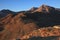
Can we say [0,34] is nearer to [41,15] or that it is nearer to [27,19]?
[27,19]

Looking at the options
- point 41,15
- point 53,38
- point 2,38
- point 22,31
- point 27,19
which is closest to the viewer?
point 53,38

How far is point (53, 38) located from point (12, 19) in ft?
115

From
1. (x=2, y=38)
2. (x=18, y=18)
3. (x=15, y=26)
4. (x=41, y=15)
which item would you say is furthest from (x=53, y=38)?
(x=41, y=15)

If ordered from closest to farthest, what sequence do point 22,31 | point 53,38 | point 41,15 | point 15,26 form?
point 53,38, point 22,31, point 15,26, point 41,15

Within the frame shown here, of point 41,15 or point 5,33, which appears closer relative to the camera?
point 5,33

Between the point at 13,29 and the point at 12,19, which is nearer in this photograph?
the point at 13,29

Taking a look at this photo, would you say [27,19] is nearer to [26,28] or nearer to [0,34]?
[26,28]

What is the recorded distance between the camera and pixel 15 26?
5441 centimetres

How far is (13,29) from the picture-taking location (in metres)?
52.2

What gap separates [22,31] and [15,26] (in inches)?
214

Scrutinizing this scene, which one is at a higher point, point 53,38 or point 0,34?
point 53,38

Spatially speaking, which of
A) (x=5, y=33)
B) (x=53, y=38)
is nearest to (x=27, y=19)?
(x=5, y=33)

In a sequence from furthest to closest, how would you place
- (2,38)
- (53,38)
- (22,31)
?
(22,31)
(2,38)
(53,38)

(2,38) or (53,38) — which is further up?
(53,38)
